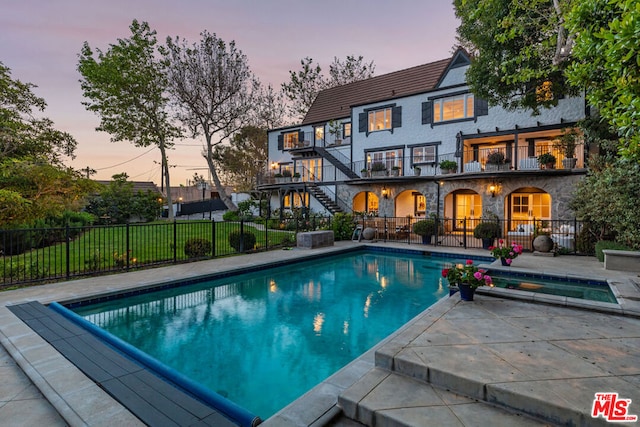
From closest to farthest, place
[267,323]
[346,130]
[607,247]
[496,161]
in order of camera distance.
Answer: [267,323], [607,247], [496,161], [346,130]

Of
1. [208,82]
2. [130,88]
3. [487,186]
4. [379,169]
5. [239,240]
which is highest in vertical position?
[208,82]

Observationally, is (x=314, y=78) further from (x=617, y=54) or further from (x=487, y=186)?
(x=617, y=54)

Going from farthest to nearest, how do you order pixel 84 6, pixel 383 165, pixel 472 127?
pixel 383 165 → pixel 472 127 → pixel 84 6

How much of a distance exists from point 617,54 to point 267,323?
→ 609 centimetres

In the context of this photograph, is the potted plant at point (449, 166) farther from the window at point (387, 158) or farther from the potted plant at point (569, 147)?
the potted plant at point (569, 147)

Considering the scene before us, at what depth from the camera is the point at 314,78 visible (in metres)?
31.9

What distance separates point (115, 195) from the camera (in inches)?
897

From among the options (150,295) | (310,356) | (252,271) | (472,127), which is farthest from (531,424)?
(472,127)

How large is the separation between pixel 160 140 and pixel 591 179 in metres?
27.2

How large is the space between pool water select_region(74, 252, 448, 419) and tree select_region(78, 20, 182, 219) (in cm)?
2143

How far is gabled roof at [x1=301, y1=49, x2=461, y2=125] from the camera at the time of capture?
20.3 m

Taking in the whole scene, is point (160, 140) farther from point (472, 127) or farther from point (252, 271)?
point (472, 127)

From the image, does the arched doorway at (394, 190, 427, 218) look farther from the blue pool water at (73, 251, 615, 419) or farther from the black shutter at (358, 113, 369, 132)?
the blue pool water at (73, 251, 615, 419)

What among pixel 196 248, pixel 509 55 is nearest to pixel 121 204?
pixel 196 248
